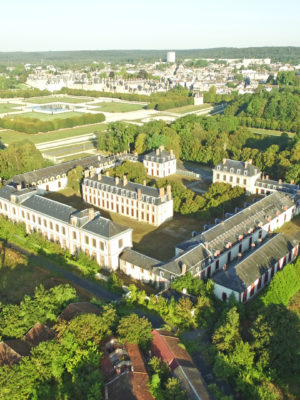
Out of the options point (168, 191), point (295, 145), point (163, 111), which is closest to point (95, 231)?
point (168, 191)

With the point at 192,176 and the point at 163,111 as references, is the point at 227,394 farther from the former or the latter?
the point at 163,111

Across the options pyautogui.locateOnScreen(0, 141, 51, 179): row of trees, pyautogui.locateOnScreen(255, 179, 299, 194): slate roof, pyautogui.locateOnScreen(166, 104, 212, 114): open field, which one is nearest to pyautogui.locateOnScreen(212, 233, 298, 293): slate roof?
pyautogui.locateOnScreen(255, 179, 299, 194): slate roof

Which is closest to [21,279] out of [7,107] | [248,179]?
[248,179]

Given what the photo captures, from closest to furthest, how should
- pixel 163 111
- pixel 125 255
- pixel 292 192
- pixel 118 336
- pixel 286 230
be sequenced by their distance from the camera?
pixel 118 336 < pixel 125 255 < pixel 286 230 < pixel 292 192 < pixel 163 111

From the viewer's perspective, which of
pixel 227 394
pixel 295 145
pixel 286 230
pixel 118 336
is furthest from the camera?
pixel 295 145

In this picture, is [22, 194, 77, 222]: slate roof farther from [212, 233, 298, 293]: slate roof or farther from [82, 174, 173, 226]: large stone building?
[212, 233, 298, 293]: slate roof

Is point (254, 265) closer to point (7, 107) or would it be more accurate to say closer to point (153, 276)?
point (153, 276)

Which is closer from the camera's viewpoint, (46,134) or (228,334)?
(228,334)
